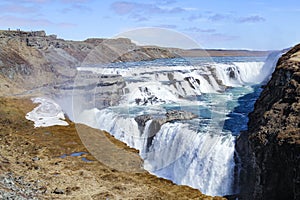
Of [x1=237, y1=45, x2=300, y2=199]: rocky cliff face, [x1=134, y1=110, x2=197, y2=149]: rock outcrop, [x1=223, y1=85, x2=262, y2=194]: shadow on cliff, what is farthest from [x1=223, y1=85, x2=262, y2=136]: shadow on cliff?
[x1=237, y1=45, x2=300, y2=199]: rocky cliff face

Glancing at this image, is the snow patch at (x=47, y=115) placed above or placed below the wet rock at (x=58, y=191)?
above

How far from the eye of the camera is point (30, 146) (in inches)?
816

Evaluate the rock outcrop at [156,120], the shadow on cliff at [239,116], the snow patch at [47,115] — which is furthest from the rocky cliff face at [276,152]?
the snow patch at [47,115]

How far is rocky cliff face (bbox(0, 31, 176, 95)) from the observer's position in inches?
1824

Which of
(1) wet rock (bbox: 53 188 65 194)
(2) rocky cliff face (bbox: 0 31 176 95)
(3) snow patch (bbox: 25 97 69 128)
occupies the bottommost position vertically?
(1) wet rock (bbox: 53 188 65 194)

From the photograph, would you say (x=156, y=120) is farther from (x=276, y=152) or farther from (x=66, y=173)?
(x=276, y=152)

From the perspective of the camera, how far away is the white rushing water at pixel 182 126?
1598cm

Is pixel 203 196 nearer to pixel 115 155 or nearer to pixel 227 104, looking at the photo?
pixel 115 155

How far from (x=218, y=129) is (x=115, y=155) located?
18.2ft

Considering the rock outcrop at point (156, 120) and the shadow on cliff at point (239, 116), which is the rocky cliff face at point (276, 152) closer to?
the shadow on cliff at point (239, 116)

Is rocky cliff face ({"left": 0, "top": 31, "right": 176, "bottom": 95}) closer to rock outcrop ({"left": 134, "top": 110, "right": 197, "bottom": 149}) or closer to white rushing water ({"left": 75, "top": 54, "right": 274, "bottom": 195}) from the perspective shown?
white rushing water ({"left": 75, "top": 54, "right": 274, "bottom": 195})

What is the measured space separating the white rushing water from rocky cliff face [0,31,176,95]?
12901 millimetres

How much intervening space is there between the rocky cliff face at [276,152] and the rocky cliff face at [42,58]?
28.4 meters

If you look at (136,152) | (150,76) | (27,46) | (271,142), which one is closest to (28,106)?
(150,76)
